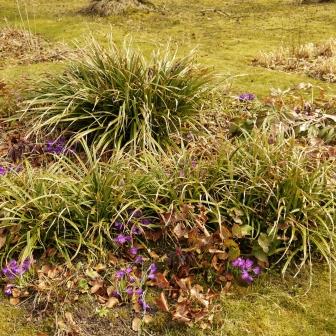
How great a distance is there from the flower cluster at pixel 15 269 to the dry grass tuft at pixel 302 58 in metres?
6.75

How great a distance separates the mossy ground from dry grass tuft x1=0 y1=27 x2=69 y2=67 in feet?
1.77

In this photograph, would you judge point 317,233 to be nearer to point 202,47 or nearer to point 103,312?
point 103,312

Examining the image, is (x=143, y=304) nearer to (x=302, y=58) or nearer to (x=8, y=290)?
(x=8, y=290)

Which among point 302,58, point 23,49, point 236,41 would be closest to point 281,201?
point 302,58

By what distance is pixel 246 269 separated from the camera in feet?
13.9

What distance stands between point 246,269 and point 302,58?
278 inches

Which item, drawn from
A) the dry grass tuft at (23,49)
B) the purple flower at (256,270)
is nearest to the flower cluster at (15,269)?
the purple flower at (256,270)

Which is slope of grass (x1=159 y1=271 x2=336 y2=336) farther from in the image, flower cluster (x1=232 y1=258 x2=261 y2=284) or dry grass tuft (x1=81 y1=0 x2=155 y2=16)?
dry grass tuft (x1=81 y1=0 x2=155 y2=16)

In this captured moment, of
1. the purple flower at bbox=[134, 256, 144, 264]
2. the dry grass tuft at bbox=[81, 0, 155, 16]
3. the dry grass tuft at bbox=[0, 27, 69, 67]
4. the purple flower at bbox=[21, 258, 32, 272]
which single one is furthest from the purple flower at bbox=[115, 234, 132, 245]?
the dry grass tuft at bbox=[81, 0, 155, 16]

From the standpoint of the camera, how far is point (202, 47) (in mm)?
12297

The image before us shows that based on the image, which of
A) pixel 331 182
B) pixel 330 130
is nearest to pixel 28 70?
pixel 330 130

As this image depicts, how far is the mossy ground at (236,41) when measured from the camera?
3.91m

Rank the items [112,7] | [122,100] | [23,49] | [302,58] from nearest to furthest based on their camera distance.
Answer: [122,100], [302,58], [23,49], [112,7]

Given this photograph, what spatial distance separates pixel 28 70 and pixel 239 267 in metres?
6.73
